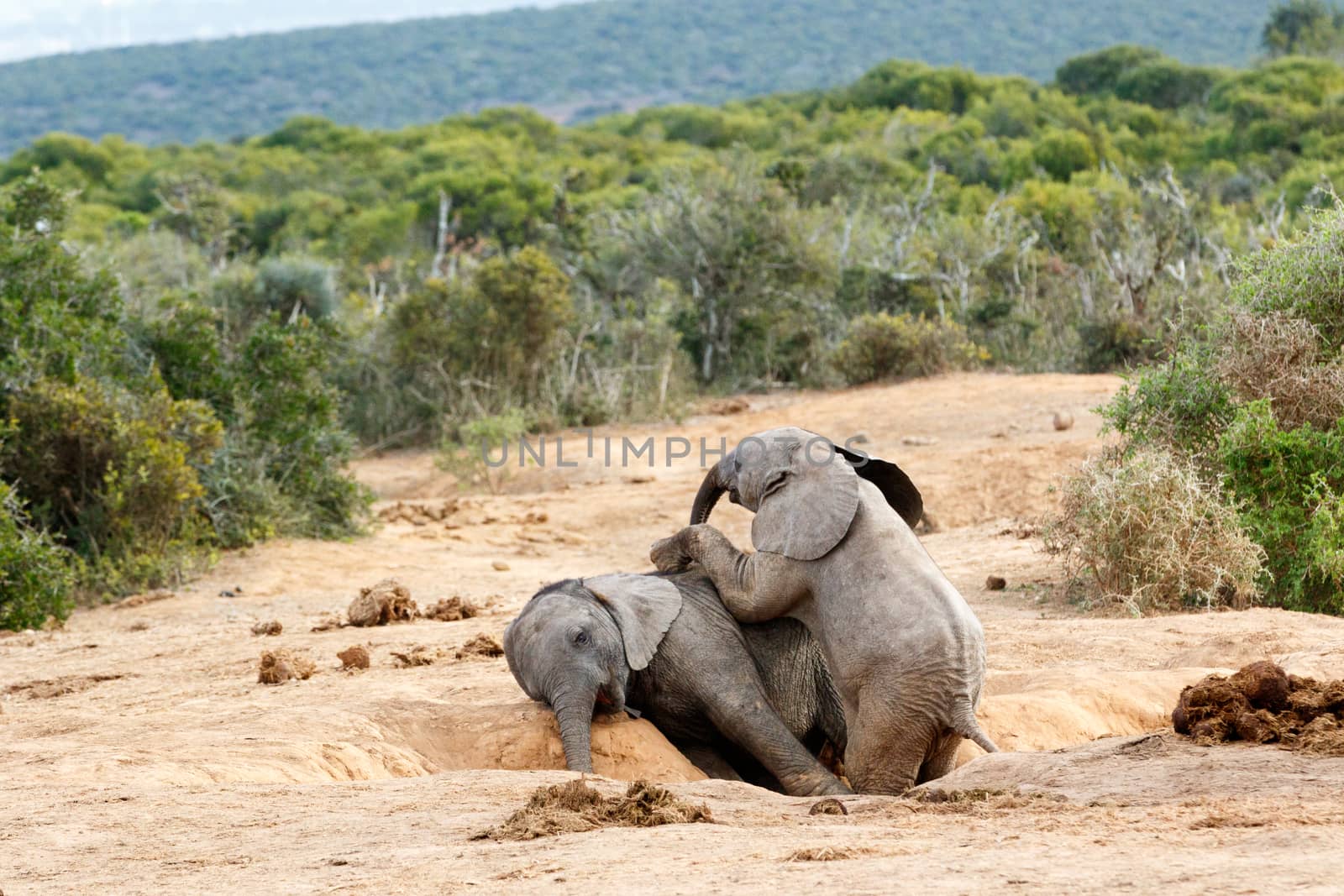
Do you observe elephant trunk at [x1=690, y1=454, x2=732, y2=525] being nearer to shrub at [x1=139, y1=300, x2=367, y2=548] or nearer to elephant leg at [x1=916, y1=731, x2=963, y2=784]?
elephant leg at [x1=916, y1=731, x2=963, y2=784]

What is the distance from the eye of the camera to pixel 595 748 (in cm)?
543

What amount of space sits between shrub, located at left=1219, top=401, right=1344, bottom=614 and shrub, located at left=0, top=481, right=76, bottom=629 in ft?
22.4

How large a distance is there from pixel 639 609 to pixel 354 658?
6.42 ft

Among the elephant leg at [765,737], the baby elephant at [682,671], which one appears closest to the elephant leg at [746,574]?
the baby elephant at [682,671]

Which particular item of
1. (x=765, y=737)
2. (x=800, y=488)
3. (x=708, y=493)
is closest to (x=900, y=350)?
(x=708, y=493)

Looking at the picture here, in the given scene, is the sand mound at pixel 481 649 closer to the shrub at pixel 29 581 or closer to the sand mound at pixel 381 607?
the sand mound at pixel 381 607

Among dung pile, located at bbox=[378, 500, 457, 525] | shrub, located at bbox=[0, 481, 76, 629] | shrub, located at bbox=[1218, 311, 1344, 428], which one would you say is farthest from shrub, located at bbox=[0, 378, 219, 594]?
shrub, located at bbox=[1218, 311, 1344, 428]

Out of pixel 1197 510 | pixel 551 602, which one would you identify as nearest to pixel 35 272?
pixel 551 602

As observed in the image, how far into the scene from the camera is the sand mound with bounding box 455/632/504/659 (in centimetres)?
719

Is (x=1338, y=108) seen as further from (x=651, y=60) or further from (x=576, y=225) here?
(x=651, y=60)

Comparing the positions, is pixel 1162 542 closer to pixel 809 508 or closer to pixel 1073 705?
pixel 1073 705

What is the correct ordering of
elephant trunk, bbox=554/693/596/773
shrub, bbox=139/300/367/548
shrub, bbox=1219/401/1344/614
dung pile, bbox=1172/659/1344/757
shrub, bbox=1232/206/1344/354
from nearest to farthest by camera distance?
dung pile, bbox=1172/659/1344/757 → elephant trunk, bbox=554/693/596/773 → shrub, bbox=1219/401/1344/614 → shrub, bbox=1232/206/1344/354 → shrub, bbox=139/300/367/548

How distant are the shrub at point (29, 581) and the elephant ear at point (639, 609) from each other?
485 cm

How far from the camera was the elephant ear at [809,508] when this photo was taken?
530 centimetres
